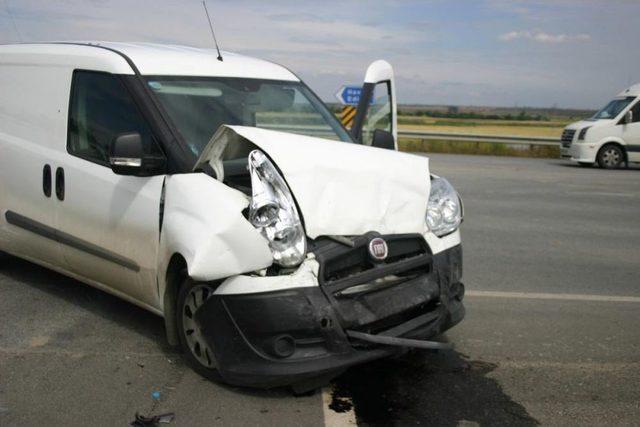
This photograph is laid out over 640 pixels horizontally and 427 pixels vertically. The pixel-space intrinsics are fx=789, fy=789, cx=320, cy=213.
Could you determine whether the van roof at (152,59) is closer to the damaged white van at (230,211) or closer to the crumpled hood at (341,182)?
the damaged white van at (230,211)

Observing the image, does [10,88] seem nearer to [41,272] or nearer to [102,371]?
[41,272]

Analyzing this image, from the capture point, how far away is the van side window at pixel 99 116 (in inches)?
189

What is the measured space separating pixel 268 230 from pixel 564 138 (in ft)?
66.6

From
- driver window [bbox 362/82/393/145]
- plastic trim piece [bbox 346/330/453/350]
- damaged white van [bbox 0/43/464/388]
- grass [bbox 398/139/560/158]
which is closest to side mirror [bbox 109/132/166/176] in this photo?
damaged white van [bbox 0/43/464/388]

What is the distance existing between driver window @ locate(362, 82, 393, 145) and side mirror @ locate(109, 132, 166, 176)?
2.52 m

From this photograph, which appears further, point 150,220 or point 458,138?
point 458,138

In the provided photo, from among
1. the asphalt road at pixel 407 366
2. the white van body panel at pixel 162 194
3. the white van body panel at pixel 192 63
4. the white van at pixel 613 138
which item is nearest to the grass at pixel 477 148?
the white van at pixel 613 138

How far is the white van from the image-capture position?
20750mm

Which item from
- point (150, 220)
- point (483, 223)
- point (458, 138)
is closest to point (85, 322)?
point (150, 220)

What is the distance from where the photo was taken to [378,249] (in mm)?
3914

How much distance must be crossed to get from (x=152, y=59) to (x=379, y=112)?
95.1 inches

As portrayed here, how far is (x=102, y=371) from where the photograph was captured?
435cm

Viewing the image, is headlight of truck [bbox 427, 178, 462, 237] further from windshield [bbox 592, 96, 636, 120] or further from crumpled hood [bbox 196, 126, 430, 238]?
windshield [bbox 592, 96, 636, 120]

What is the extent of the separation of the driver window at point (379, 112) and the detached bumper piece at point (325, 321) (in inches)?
106
